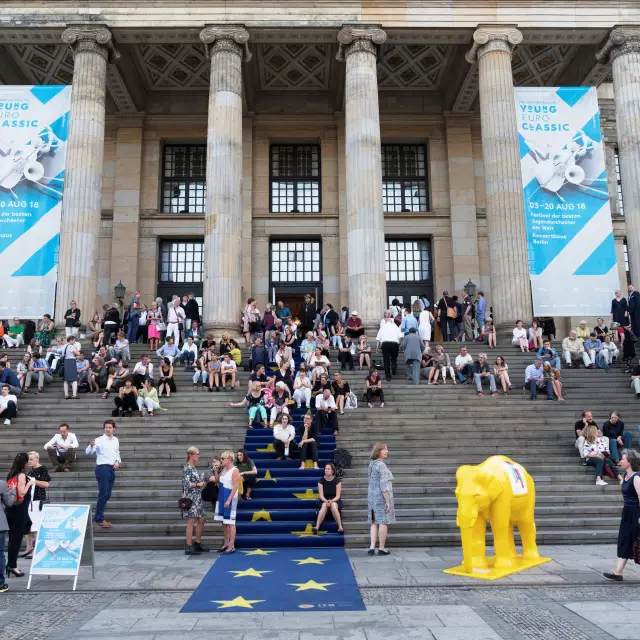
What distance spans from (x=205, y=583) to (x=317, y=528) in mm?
2976

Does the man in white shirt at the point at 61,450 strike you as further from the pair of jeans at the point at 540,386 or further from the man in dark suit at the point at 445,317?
the man in dark suit at the point at 445,317

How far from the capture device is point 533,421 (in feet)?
52.1

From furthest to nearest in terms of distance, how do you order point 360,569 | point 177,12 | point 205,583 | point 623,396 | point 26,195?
point 177,12 → point 26,195 → point 623,396 → point 360,569 → point 205,583

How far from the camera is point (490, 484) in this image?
341 inches

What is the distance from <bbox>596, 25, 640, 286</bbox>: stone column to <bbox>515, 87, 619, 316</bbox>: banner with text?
1.44 metres

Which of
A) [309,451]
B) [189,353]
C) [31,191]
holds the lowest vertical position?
[309,451]

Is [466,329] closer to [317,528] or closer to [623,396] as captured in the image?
[623,396]

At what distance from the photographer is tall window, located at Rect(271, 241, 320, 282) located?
29328mm

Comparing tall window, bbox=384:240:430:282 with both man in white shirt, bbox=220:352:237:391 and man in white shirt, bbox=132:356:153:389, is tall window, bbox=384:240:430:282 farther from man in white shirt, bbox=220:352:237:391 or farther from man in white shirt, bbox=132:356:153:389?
man in white shirt, bbox=132:356:153:389

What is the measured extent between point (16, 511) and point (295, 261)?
834 inches

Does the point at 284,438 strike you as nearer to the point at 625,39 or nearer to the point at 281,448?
the point at 281,448

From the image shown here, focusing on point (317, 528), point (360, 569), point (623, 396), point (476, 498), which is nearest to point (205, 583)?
point (360, 569)

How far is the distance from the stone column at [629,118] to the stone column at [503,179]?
3.70 meters

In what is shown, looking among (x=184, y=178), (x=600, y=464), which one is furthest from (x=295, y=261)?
(x=600, y=464)
